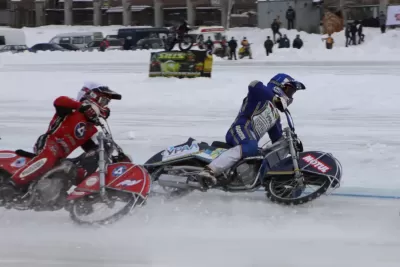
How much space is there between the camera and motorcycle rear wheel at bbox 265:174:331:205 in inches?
270

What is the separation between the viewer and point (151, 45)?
38594mm

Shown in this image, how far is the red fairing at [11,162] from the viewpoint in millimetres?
6523

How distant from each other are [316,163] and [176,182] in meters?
1.53

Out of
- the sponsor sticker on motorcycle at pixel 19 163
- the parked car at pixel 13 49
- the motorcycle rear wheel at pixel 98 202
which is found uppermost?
the parked car at pixel 13 49

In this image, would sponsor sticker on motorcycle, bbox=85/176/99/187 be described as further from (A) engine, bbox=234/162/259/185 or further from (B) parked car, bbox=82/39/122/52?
(B) parked car, bbox=82/39/122/52

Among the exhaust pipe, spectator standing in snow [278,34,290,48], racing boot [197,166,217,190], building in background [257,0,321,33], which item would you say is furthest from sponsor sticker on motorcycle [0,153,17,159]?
building in background [257,0,321,33]

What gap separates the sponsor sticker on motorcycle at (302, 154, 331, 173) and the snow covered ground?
16.4 inches

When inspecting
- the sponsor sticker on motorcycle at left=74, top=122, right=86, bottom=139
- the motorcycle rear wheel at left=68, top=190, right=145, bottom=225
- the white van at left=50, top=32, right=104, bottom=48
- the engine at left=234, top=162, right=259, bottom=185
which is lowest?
the motorcycle rear wheel at left=68, top=190, right=145, bottom=225

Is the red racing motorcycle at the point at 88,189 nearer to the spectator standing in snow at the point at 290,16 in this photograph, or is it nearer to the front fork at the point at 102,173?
the front fork at the point at 102,173

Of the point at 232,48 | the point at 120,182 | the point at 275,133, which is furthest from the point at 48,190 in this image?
the point at 232,48

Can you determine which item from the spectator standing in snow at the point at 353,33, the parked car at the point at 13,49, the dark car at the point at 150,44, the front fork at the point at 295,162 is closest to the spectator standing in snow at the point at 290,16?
the spectator standing in snow at the point at 353,33

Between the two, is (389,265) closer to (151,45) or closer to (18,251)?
(18,251)

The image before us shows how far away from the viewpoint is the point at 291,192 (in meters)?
6.90

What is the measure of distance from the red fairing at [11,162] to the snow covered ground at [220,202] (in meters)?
0.47
